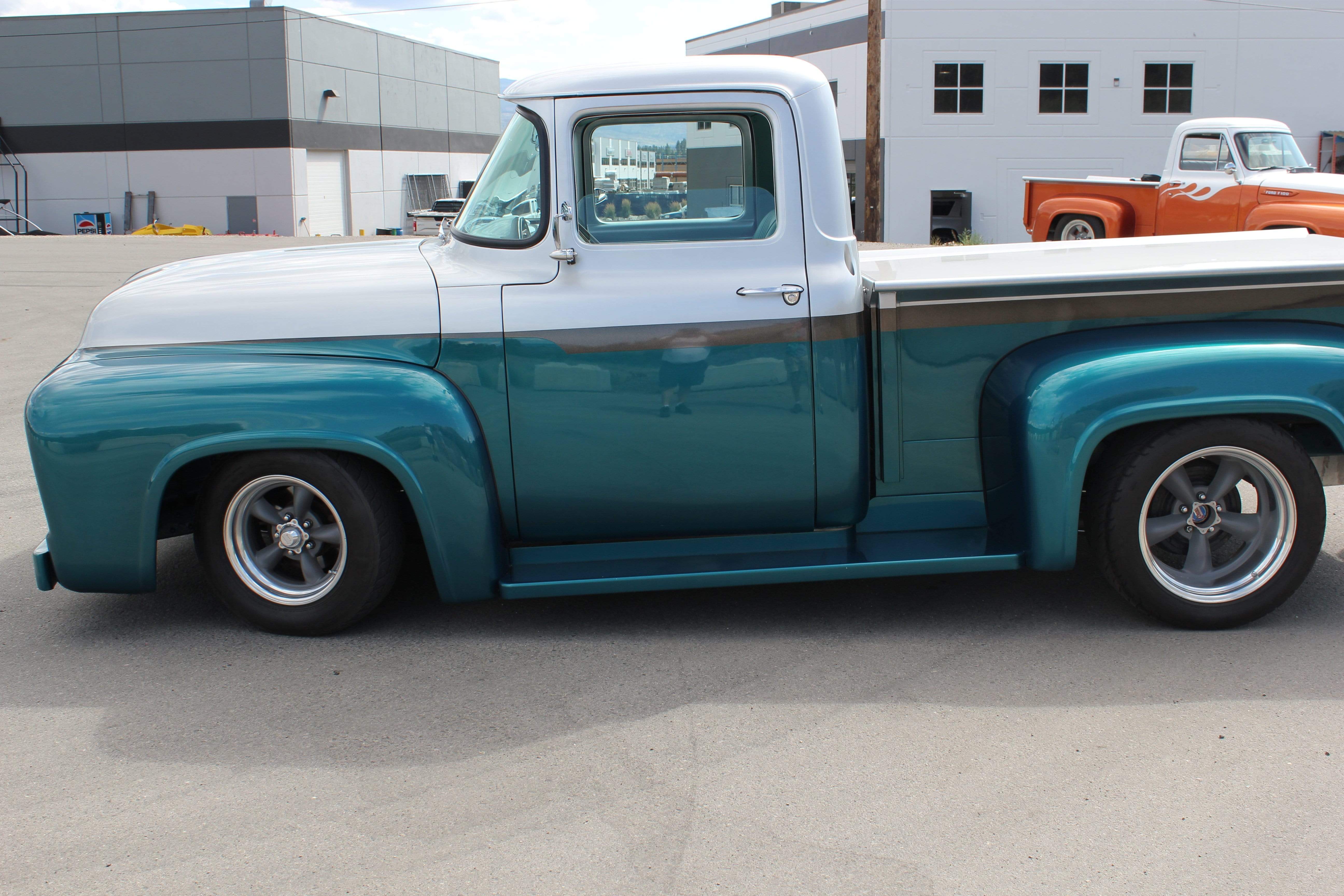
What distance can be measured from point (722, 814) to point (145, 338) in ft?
8.44

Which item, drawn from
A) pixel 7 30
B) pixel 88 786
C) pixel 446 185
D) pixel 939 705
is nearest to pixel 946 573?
pixel 939 705

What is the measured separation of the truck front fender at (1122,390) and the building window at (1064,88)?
29893 mm

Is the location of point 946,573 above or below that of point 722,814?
above

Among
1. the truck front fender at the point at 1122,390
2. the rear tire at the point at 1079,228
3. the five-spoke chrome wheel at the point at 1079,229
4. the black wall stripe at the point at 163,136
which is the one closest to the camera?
the truck front fender at the point at 1122,390

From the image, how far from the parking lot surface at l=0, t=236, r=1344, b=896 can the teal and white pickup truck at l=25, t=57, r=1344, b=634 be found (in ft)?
0.90

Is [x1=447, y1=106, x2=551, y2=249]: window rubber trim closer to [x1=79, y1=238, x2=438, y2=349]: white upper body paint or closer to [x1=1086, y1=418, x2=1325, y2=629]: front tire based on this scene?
[x1=79, y1=238, x2=438, y2=349]: white upper body paint

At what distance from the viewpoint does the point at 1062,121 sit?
3141 cm

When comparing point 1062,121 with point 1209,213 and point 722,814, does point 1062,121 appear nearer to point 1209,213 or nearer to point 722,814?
point 1209,213

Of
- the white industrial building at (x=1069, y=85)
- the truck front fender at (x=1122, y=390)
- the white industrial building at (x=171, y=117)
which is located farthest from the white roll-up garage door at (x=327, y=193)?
the truck front fender at (x=1122, y=390)

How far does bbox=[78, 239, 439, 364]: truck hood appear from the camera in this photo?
3912 millimetres

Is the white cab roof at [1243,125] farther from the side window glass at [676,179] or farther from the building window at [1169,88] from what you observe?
the building window at [1169,88]

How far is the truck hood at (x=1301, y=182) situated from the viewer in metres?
12.5

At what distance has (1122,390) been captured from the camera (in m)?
3.79

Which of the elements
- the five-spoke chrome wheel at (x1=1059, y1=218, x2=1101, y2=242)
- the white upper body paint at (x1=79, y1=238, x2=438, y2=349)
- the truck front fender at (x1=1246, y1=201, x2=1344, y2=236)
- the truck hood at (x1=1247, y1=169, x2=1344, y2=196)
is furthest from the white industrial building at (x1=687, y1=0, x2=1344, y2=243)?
the white upper body paint at (x1=79, y1=238, x2=438, y2=349)
